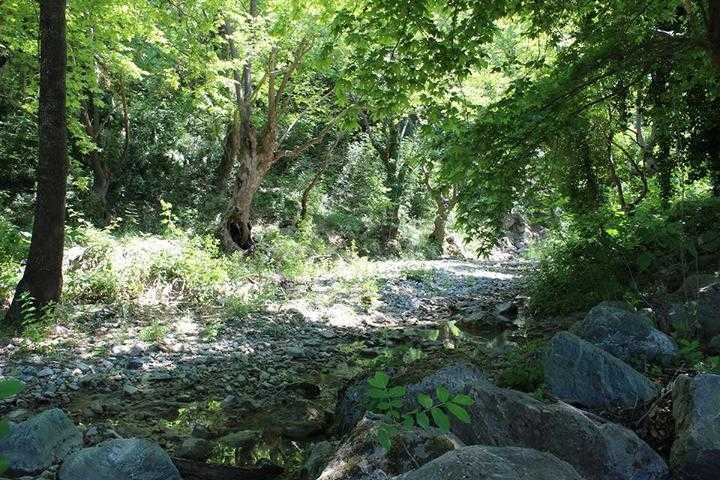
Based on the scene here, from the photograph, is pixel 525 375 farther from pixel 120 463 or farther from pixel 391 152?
pixel 391 152

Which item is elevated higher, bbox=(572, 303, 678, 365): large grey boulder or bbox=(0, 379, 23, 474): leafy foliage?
bbox=(0, 379, 23, 474): leafy foliage

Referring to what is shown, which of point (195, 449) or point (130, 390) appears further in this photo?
point (130, 390)

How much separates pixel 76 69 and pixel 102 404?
1048 centimetres

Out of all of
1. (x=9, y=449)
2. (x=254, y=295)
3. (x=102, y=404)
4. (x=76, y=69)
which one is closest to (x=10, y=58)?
(x=76, y=69)

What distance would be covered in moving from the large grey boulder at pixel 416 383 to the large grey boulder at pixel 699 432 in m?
1.28

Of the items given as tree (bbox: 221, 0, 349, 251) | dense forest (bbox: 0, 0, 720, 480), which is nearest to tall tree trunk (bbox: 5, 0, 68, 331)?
dense forest (bbox: 0, 0, 720, 480)

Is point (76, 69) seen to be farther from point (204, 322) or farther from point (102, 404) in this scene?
point (102, 404)

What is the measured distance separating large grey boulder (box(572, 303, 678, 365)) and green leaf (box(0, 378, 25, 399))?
5.28 m

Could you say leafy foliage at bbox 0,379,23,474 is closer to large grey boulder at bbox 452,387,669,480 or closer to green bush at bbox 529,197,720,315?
large grey boulder at bbox 452,387,669,480

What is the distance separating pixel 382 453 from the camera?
3.03 meters

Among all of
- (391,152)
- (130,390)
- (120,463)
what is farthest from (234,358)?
(391,152)

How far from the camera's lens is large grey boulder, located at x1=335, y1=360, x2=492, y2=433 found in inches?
172

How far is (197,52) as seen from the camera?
14.0 m

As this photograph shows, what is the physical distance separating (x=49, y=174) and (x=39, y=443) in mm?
5255
